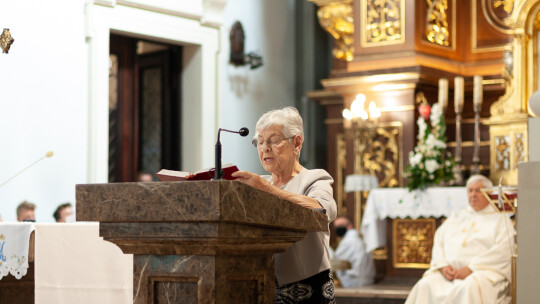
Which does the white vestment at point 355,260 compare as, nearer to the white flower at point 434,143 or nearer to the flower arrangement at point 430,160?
the flower arrangement at point 430,160

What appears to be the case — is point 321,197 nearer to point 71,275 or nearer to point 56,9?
point 71,275

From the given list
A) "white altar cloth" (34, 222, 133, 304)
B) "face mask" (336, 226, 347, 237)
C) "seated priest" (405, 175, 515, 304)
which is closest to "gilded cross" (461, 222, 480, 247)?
"seated priest" (405, 175, 515, 304)

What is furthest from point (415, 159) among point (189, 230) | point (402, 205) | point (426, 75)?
point (189, 230)

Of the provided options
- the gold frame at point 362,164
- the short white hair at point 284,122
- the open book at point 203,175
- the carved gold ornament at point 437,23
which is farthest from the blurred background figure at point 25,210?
the carved gold ornament at point 437,23

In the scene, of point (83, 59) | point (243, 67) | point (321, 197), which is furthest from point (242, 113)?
point (321, 197)

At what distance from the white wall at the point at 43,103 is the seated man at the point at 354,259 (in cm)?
276

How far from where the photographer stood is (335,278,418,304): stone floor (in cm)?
816

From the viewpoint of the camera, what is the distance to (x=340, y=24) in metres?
10.5

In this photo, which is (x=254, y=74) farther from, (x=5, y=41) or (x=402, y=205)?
(x=5, y=41)

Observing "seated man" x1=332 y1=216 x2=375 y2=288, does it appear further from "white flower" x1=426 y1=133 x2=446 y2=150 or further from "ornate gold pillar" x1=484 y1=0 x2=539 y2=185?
"ornate gold pillar" x1=484 y1=0 x2=539 y2=185

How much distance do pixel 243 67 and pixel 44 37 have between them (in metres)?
2.79

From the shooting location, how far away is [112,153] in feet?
31.0

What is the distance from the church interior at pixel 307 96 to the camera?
803 centimetres

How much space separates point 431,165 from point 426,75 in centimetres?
128
